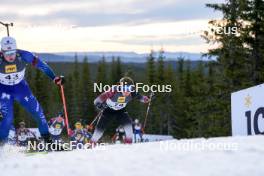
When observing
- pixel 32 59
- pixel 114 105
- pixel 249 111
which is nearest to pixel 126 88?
pixel 114 105

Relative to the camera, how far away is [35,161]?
7148 mm

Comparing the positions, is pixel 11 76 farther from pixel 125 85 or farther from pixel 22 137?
pixel 22 137

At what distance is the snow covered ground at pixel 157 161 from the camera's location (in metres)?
6.18

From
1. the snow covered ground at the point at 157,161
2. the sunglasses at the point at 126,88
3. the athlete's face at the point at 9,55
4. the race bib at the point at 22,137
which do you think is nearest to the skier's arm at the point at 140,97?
the sunglasses at the point at 126,88

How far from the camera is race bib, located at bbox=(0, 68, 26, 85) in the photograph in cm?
1088

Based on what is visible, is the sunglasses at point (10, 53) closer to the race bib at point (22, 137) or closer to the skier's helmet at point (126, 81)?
the skier's helmet at point (126, 81)

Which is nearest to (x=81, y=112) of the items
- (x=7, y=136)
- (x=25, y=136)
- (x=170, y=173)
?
(x=25, y=136)

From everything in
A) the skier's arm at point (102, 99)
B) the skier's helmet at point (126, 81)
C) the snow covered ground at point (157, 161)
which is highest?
the skier's helmet at point (126, 81)

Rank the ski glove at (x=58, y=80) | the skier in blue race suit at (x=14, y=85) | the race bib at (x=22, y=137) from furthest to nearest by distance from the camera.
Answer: the race bib at (x=22, y=137), the ski glove at (x=58, y=80), the skier in blue race suit at (x=14, y=85)

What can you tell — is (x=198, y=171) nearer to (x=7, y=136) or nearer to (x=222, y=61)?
(x=7, y=136)

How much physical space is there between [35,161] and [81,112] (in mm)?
59945

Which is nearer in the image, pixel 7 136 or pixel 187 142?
pixel 187 142

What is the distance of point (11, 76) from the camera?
10.9m

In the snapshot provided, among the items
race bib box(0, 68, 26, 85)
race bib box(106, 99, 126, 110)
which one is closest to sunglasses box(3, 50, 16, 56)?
race bib box(0, 68, 26, 85)
